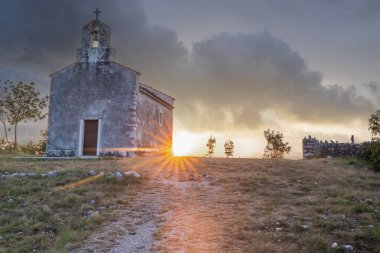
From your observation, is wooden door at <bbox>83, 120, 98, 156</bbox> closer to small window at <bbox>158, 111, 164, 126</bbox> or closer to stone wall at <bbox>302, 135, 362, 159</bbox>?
small window at <bbox>158, 111, 164, 126</bbox>

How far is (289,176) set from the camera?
18.1 metres

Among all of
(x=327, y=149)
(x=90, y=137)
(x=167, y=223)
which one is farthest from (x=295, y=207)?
(x=90, y=137)

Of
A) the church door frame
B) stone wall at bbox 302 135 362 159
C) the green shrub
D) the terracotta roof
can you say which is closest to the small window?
the terracotta roof

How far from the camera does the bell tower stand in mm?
28688

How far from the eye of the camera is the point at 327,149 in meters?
27.5

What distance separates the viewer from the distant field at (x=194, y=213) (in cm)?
938

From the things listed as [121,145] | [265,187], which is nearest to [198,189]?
[265,187]

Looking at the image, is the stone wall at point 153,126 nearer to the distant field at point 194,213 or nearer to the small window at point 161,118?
the small window at point 161,118

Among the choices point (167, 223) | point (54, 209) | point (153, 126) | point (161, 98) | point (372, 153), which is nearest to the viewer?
point (167, 223)

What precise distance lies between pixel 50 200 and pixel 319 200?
29.8 feet

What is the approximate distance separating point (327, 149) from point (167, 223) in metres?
19.6

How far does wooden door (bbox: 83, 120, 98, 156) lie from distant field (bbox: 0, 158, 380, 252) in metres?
9.49

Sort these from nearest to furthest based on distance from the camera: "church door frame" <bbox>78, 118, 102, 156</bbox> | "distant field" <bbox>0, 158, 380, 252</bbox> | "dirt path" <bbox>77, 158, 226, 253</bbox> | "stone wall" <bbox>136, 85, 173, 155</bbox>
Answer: "dirt path" <bbox>77, 158, 226, 253</bbox>
"distant field" <bbox>0, 158, 380, 252</bbox>
"church door frame" <bbox>78, 118, 102, 156</bbox>
"stone wall" <bbox>136, 85, 173, 155</bbox>

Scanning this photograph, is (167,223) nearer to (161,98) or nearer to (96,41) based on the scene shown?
(96,41)
